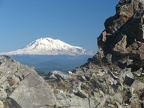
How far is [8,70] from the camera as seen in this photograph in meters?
33.3

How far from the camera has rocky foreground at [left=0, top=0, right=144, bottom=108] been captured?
27.3m

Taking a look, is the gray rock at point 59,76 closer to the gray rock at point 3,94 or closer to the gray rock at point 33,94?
the gray rock at point 33,94

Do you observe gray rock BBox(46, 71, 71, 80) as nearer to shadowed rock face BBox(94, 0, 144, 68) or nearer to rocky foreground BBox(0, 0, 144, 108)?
rocky foreground BBox(0, 0, 144, 108)

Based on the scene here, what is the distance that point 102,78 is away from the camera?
3441 centimetres

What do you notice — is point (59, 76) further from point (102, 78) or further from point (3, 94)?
point (3, 94)

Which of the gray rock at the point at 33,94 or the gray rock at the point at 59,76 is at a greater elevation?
the gray rock at the point at 59,76

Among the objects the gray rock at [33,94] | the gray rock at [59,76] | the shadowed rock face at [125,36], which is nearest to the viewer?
the gray rock at [33,94]

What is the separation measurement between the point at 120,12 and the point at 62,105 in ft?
76.2

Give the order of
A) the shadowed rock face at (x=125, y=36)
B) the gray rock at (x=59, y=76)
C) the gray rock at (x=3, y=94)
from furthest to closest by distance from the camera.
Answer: the shadowed rock face at (x=125, y=36), the gray rock at (x=59, y=76), the gray rock at (x=3, y=94)

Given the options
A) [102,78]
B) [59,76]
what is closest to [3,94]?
[59,76]

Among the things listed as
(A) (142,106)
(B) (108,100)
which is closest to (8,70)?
(B) (108,100)

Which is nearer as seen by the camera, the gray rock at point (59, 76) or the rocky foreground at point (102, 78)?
the rocky foreground at point (102, 78)

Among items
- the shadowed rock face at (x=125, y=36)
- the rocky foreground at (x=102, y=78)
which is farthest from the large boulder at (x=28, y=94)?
the shadowed rock face at (x=125, y=36)

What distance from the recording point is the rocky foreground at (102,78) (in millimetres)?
27266
